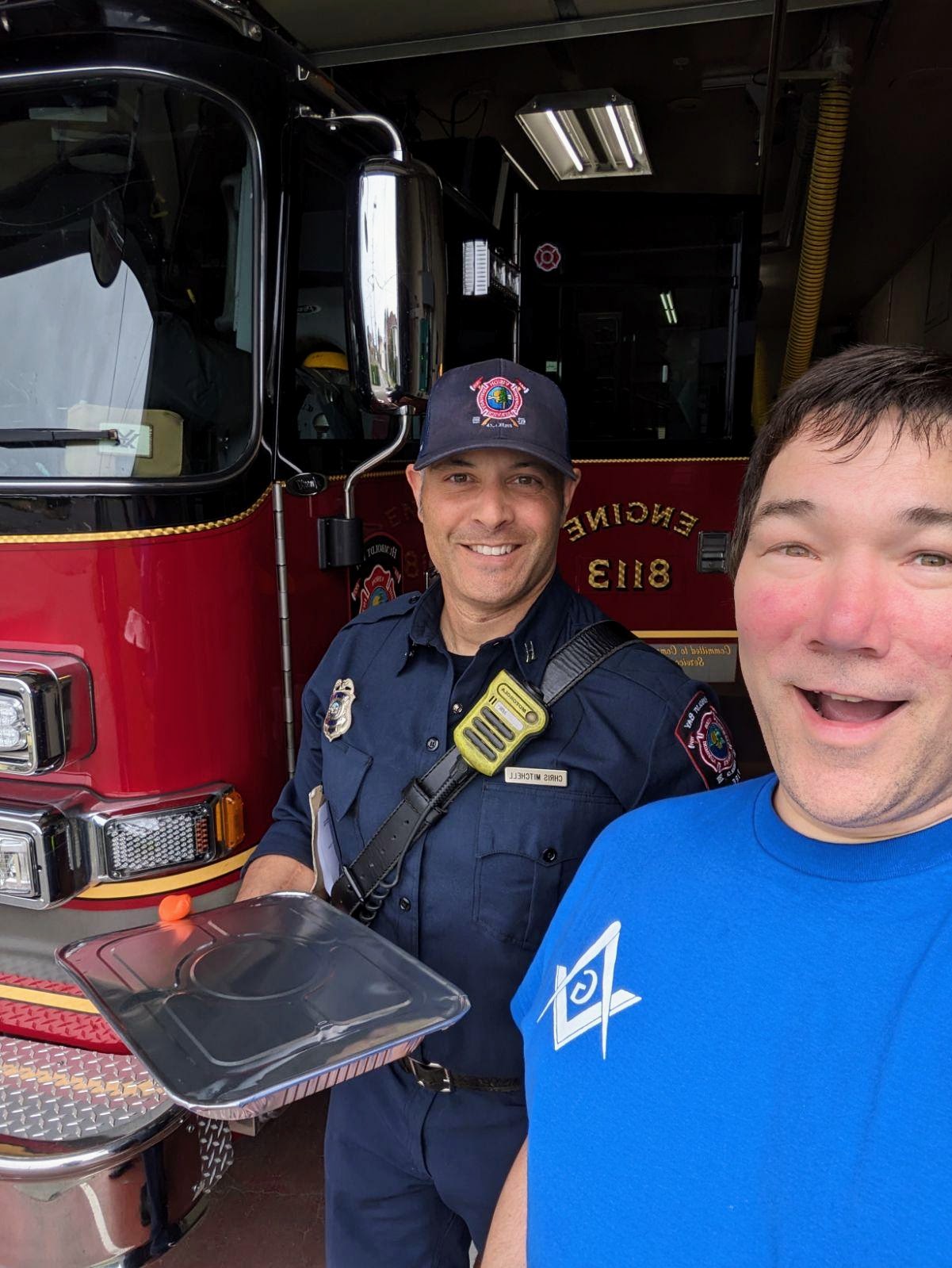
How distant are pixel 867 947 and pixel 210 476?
4.96 ft

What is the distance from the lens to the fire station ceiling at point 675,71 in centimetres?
261

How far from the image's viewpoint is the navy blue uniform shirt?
1.45 m

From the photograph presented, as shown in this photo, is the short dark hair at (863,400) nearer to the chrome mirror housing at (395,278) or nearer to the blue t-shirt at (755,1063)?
the blue t-shirt at (755,1063)

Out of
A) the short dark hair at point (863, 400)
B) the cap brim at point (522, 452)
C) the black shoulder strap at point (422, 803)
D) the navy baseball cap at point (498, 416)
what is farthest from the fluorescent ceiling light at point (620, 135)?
the short dark hair at point (863, 400)

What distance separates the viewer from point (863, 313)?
1474 centimetres

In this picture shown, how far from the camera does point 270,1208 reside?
228 cm

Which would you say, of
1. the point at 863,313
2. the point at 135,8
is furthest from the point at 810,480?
the point at 863,313

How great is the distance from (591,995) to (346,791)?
757 mm

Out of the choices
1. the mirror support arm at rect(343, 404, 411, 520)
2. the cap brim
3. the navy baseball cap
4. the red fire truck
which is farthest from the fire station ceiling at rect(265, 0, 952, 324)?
the cap brim

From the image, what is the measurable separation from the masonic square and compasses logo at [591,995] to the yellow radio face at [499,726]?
18.2 inches

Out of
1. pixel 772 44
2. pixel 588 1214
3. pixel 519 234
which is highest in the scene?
pixel 772 44

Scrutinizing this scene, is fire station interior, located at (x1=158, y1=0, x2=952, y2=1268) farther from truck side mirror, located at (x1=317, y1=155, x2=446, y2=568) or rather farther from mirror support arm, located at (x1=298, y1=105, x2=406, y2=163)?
truck side mirror, located at (x1=317, y1=155, x2=446, y2=568)

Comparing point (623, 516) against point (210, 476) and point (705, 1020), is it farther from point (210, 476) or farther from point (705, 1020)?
point (705, 1020)

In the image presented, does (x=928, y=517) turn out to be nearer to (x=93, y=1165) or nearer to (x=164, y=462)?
(x=164, y=462)
